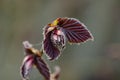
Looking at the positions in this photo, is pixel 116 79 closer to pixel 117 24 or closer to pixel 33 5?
pixel 117 24

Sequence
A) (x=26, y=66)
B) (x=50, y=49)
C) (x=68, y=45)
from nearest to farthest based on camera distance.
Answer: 1. (x=50, y=49)
2. (x=26, y=66)
3. (x=68, y=45)

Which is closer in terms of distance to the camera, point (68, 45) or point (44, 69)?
point (44, 69)

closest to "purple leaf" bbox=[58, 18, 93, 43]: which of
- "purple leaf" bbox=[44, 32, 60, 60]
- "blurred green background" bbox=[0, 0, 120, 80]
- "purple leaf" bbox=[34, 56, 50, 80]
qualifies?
"purple leaf" bbox=[44, 32, 60, 60]

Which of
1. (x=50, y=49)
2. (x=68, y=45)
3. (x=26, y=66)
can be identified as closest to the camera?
(x=50, y=49)

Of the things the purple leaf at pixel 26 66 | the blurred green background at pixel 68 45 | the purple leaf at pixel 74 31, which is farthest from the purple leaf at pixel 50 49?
the blurred green background at pixel 68 45

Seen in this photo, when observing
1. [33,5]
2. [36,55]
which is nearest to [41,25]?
[33,5]

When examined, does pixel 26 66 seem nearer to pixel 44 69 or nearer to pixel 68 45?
pixel 44 69

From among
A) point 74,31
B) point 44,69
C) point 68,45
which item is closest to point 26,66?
point 44,69
